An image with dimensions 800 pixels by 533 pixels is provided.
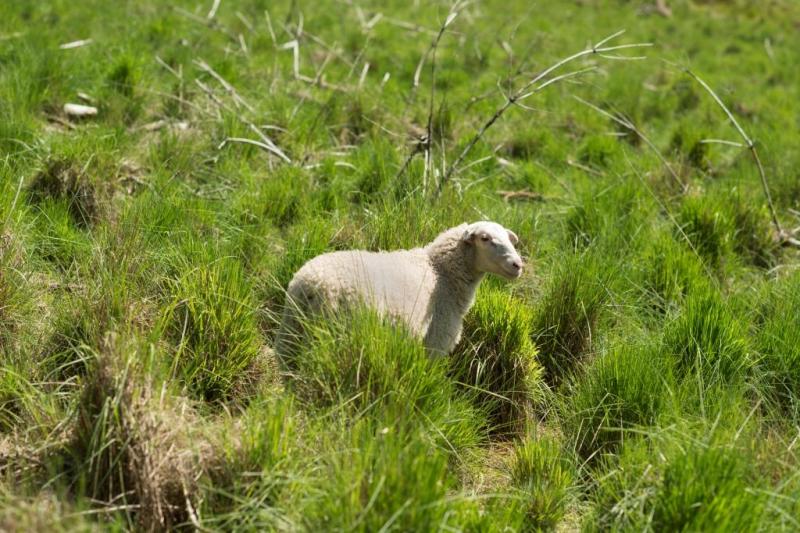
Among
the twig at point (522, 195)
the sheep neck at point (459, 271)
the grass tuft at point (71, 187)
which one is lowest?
the twig at point (522, 195)

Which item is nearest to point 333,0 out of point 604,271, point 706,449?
point 604,271

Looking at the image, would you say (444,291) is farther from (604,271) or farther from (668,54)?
(668,54)

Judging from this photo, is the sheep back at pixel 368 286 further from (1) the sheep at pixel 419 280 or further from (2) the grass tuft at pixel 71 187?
(2) the grass tuft at pixel 71 187

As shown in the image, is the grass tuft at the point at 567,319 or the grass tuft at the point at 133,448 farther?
the grass tuft at the point at 567,319

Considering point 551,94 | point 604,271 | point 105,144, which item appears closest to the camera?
point 604,271

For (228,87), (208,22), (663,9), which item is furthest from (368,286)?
(663,9)

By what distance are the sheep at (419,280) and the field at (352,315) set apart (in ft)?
0.54

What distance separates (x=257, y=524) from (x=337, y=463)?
312 millimetres

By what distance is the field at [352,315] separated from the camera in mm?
2682

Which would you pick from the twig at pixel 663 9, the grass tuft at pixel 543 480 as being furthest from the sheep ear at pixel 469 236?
the twig at pixel 663 9

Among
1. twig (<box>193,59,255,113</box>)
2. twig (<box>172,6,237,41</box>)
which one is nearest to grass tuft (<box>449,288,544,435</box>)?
twig (<box>193,59,255,113</box>)

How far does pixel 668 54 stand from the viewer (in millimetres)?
12195

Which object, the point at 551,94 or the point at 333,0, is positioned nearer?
the point at 551,94

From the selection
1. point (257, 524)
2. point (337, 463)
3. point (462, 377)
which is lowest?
point (462, 377)
